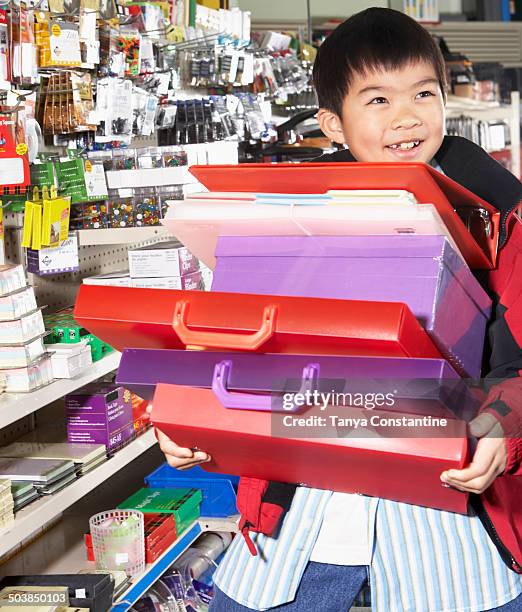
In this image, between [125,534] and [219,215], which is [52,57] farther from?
[219,215]

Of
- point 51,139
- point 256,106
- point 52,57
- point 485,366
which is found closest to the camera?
point 485,366

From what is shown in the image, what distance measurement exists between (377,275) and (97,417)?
1677 mm

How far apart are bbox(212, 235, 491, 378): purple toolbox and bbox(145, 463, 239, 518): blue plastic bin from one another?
195cm

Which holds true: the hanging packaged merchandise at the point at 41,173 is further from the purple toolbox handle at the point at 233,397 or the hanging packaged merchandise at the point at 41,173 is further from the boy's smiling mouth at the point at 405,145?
the purple toolbox handle at the point at 233,397

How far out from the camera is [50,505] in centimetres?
228

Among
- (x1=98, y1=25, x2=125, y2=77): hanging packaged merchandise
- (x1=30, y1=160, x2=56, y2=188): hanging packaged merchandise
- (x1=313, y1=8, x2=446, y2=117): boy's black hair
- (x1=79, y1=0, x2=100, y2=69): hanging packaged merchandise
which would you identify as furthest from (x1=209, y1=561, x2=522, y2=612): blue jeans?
(x1=98, y1=25, x2=125, y2=77): hanging packaged merchandise

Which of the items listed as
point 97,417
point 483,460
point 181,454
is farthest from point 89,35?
point 483,460

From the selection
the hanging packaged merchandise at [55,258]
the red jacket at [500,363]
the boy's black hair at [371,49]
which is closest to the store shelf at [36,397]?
the hanging packaged merchandise at [55,258]

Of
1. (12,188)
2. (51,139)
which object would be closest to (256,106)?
(51,139)

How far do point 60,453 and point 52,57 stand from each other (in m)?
1.07

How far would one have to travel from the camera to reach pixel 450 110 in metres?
6.14

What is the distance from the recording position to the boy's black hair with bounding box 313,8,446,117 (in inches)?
56.3

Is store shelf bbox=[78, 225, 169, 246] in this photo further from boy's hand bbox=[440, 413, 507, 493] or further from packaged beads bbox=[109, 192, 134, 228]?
boy's hand bbox=[440, 413, 507, 493]

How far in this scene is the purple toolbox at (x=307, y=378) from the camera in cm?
101
